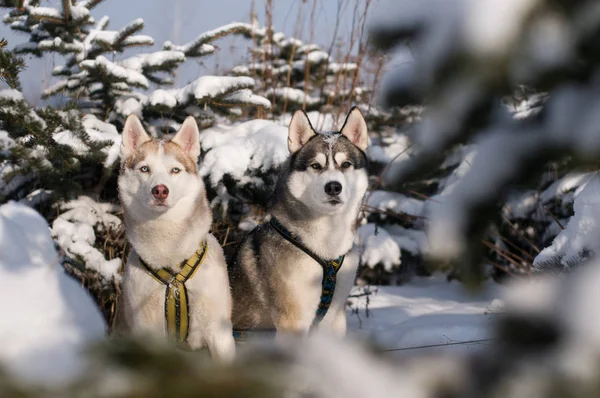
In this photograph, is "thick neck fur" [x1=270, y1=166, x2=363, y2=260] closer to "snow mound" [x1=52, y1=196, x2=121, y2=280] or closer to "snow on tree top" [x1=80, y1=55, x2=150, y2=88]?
"snow mound" [x1=52, y1=196, x2=121, y2=280]

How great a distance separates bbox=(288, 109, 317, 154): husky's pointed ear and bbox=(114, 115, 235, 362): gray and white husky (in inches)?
28.7

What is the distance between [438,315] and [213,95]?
263 centimetres

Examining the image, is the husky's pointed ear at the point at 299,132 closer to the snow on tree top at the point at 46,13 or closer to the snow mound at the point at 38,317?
the snow on tree top at the point at 46,13

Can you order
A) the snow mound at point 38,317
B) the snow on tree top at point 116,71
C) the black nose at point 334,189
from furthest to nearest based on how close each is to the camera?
the snow on tree top at point 116,71 < the black nose at point 334,189 < the snow mound at point 38,317

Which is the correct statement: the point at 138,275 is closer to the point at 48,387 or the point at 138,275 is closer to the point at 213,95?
the point at 213,95

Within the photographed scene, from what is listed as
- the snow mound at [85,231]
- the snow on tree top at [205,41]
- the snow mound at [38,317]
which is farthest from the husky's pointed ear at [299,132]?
the snow mound at [38,317]

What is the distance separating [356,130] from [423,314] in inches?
76.7

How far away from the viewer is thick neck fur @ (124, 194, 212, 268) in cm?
299

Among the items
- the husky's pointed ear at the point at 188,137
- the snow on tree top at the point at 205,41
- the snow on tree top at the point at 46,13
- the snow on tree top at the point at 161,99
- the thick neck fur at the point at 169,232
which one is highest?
the snow on tree top at the point at 46,13

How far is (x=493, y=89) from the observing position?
0.85m

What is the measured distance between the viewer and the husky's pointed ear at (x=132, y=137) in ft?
10.7

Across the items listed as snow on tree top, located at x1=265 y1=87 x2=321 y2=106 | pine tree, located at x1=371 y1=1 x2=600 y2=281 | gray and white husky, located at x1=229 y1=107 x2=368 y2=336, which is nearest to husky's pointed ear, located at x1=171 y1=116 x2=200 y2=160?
gray and white husky, located at x1=229 y1=107 x2=368 y2=336

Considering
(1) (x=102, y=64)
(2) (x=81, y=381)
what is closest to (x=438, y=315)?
(1) (x=102, y=64)

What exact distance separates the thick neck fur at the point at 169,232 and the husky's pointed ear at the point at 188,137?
37cm
